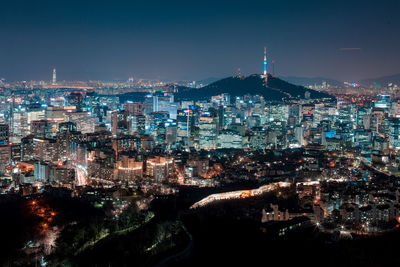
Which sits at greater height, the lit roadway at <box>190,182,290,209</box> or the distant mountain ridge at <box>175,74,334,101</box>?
the distant mountain ridge at <box>175,74,334,101</box>

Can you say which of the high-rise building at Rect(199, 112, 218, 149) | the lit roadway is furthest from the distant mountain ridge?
the lit roadway

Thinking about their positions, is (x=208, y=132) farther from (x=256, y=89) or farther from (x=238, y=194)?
(x=256, y=89)

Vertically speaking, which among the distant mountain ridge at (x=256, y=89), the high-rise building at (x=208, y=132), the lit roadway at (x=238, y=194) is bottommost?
the lit roadway at (x=238, y=194)

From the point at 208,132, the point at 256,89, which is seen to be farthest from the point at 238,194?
the point at 256,89

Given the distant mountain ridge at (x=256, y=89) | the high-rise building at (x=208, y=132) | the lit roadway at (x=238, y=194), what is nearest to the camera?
the lit roadway at (x=238, y=194)

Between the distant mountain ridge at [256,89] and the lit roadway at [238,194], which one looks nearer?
the lit roadway at [238,194]

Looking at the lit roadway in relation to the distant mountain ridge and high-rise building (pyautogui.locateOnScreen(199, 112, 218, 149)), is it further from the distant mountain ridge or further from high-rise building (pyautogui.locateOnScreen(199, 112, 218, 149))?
the distant mountain ridge

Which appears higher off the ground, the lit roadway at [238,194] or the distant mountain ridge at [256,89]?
the distant mountain ridge at [256,89]

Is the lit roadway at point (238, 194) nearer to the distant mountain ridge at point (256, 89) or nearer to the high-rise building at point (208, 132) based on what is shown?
the high-rise building at point (208, 132)

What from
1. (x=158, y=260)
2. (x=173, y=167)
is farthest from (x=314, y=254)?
(x=173, y=167)

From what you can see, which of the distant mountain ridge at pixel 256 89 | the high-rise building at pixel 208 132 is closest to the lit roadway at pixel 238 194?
the high-rise building at pixel 208 132
